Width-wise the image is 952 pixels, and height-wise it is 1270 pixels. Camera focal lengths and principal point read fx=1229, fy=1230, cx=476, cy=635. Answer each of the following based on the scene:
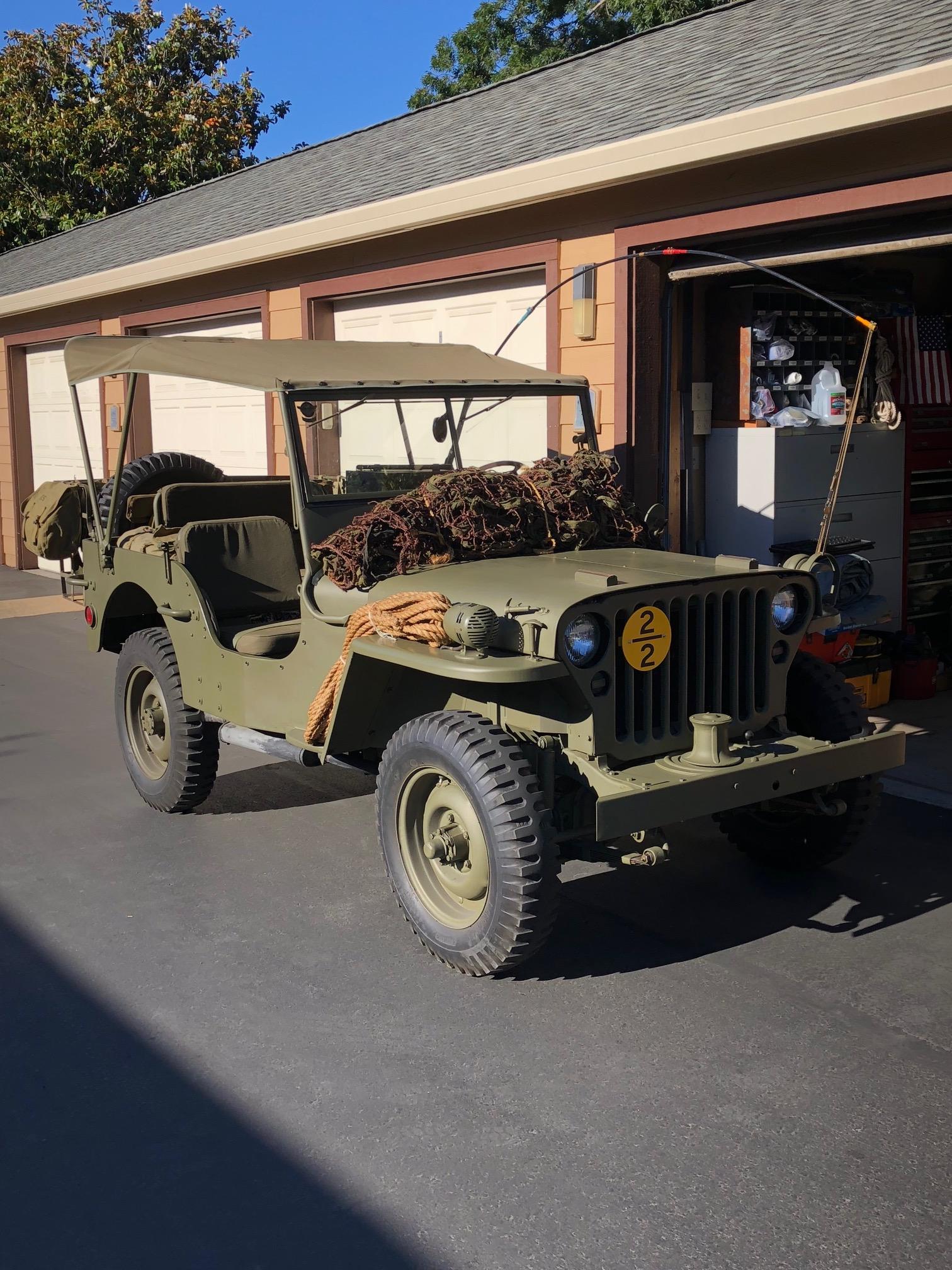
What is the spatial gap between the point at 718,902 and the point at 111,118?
2262 cm

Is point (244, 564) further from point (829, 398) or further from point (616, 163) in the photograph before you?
point (829, 398)

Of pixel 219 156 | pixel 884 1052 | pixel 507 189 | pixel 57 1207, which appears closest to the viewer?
pixel 57 1207

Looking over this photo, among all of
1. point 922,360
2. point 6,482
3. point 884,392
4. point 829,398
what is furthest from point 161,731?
point 6,482

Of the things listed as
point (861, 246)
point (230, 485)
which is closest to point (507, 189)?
point (861, 246)

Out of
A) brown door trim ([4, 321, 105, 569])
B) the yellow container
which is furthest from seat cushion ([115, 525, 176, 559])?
brown door trim ([4, 321, 105, 569])

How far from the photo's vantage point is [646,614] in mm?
3910

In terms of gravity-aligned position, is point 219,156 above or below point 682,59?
above

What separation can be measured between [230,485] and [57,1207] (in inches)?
154

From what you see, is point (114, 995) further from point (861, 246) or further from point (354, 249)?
point (354, 249)

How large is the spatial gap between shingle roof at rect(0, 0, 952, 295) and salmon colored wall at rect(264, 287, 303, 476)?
59cm

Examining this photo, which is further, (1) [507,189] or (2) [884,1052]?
(1) [507,189]

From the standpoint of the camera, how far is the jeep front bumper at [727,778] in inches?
140

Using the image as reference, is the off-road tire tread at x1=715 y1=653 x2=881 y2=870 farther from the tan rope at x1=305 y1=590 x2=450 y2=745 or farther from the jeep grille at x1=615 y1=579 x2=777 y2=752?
the tan rope at x1=305 y1=590 x2=450 y2=745

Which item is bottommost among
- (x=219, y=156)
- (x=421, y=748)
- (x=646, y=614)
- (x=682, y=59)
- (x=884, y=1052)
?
(x=884, y=1052)
